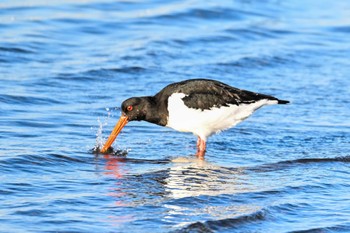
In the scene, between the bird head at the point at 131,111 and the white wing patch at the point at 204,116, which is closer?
the white wing patch at the point at 204,116

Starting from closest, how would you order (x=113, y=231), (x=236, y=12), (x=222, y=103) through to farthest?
1. (x=113, y=231)
2. (x=222, y=103)
3. (x=236, y=12)

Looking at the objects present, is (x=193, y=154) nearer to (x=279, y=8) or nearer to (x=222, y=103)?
(x=222, y=103)

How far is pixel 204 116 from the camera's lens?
30.2ft

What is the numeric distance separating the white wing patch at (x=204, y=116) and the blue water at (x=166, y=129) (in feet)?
1.02

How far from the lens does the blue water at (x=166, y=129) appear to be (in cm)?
712

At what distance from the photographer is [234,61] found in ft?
46.8

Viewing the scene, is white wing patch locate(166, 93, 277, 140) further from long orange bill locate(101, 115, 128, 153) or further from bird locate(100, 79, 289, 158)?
long orange bill locate(101, 115, 128, 153)

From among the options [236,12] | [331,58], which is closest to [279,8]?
[236,12]

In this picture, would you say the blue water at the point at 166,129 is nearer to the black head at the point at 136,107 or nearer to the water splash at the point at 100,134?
the water splash at the point at 100,134

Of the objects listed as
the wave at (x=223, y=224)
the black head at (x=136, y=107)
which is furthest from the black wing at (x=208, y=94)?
the wave at (x=223, y=224)

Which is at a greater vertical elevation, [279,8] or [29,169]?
[279,8]

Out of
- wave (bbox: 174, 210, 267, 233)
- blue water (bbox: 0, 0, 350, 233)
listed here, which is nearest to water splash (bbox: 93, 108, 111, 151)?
blue water (bbox: 0, 0, 350, 233)

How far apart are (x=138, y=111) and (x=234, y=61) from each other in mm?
5038

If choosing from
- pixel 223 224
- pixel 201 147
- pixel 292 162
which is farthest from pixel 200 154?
pixel 223 224
